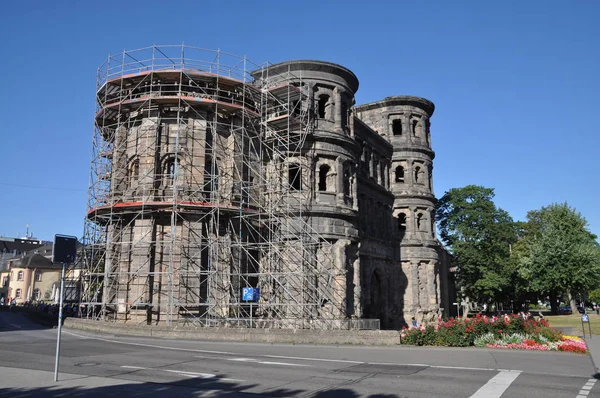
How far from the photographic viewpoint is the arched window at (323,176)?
30.8 metres

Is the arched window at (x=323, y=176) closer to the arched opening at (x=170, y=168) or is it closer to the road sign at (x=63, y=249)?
the arched opening at (x=170, y=168)

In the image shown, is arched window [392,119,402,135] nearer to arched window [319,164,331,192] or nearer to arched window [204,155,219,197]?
arched window [319,164,331,192]

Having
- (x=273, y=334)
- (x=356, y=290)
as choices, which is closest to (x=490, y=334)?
(x=273, y=334)

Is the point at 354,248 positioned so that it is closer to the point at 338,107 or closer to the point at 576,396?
the point at 338,107

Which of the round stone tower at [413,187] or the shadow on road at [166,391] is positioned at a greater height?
the round stone tower at [413,187]

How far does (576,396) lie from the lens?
9609mm

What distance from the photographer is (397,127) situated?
1799 inches

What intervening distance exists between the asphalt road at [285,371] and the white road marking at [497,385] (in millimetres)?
20

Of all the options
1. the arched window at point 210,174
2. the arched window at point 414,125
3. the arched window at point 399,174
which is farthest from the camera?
the arched window at point 414,125

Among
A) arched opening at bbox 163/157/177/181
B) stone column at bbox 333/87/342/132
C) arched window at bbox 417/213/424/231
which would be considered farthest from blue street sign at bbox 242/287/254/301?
arched window at bbox 417/213/424/231

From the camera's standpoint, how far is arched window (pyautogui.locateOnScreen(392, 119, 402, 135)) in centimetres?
4550

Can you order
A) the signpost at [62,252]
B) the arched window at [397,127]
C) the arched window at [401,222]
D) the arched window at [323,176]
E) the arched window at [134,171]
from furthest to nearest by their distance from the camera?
the arched window at [397,127], the arched window at [401,222], the arched window at [323,176], the arched window at [134,171], the signpost at [62,252]

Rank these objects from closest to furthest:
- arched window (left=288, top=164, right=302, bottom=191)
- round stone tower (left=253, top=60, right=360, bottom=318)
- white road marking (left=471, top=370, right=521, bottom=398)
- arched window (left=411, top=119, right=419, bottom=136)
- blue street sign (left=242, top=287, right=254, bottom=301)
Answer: white road marking (left=471, top=370, right=521, bottom=398) → blue street sign (left=242, top=287, right=254, bottom=301) → round stone tower (left=253, top=60, right=360, bottom=318) → arched window (left=288, top=164, right=302, bottom=191) → arched window (left=411, top=119, right=419, bottom=136)

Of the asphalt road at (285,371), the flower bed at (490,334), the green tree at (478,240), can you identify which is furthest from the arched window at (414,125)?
the asphalt road at (285,371)
